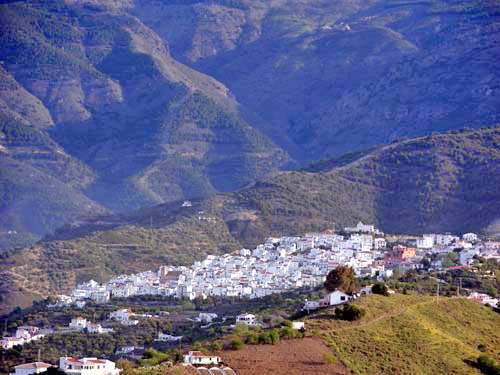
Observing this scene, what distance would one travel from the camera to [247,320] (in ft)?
282

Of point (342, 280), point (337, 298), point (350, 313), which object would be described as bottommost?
point (350, 313)

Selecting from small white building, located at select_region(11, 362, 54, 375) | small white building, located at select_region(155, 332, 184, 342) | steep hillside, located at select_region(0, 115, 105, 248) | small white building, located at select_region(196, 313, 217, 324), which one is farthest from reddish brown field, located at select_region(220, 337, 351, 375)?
steep hillside, located at select_region(0, 115, 105, 248)

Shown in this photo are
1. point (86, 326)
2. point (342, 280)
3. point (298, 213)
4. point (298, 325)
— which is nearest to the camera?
point (298, 325)

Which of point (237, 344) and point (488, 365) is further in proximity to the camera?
point (488, 365)

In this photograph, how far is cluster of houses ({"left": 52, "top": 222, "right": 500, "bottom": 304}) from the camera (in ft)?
351

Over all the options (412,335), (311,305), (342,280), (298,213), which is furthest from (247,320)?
(298,213)

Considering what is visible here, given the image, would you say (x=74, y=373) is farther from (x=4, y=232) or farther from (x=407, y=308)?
(x=4, y=232)

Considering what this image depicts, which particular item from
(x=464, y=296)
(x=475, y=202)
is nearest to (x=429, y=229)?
(x=475, y=202)

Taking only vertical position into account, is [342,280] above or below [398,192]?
below

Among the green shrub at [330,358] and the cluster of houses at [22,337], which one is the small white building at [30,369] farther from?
the cluster of houses at [22,337]

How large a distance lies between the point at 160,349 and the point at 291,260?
36.2m

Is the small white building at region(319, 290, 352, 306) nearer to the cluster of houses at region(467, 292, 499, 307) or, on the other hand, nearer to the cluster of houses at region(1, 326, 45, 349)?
the cluster of houses at region(467, 292, 499, 307)

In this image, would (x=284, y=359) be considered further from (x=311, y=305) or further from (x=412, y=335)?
(x=311, y=305)

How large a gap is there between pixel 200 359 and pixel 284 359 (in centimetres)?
363
